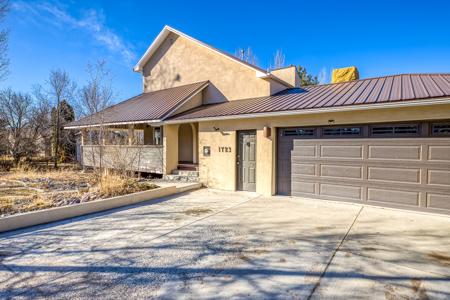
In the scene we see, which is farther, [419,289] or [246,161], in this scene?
[246,161]

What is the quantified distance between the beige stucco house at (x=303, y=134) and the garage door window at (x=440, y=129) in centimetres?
2

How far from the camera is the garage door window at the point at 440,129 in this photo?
5.92 metres

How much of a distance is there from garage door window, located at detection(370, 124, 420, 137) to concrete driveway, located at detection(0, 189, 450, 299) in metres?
2.04

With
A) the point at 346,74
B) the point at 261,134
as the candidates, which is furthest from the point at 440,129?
the point at 346,74

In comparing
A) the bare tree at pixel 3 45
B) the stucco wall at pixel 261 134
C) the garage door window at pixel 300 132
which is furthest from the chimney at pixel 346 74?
the bare tree at pixel 3 45

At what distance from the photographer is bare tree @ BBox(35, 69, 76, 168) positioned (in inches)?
756

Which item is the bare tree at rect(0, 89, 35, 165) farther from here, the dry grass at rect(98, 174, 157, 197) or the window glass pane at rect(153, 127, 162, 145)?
the dry grass at rect(98, 174, 157, 197)

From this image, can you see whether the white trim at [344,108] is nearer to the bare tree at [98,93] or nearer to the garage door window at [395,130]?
the garage door window at [395,130]

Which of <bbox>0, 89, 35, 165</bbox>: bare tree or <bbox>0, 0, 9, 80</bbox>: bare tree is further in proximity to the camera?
<bbox>0, 89, 35, 165</bbox>: bare tree

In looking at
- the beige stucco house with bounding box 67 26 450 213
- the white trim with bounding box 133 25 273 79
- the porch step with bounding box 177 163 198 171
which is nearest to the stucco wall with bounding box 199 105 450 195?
the beige stucco house with bounding box 67 26 450 213

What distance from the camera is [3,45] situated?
10.5m

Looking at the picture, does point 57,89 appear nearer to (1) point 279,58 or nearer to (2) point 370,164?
(1) point 279,58

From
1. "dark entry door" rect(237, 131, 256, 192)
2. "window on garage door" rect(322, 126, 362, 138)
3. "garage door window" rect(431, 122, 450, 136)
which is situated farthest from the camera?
"dark entry door" rect(237, 131, 256, 192)

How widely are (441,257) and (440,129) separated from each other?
11.7ft
